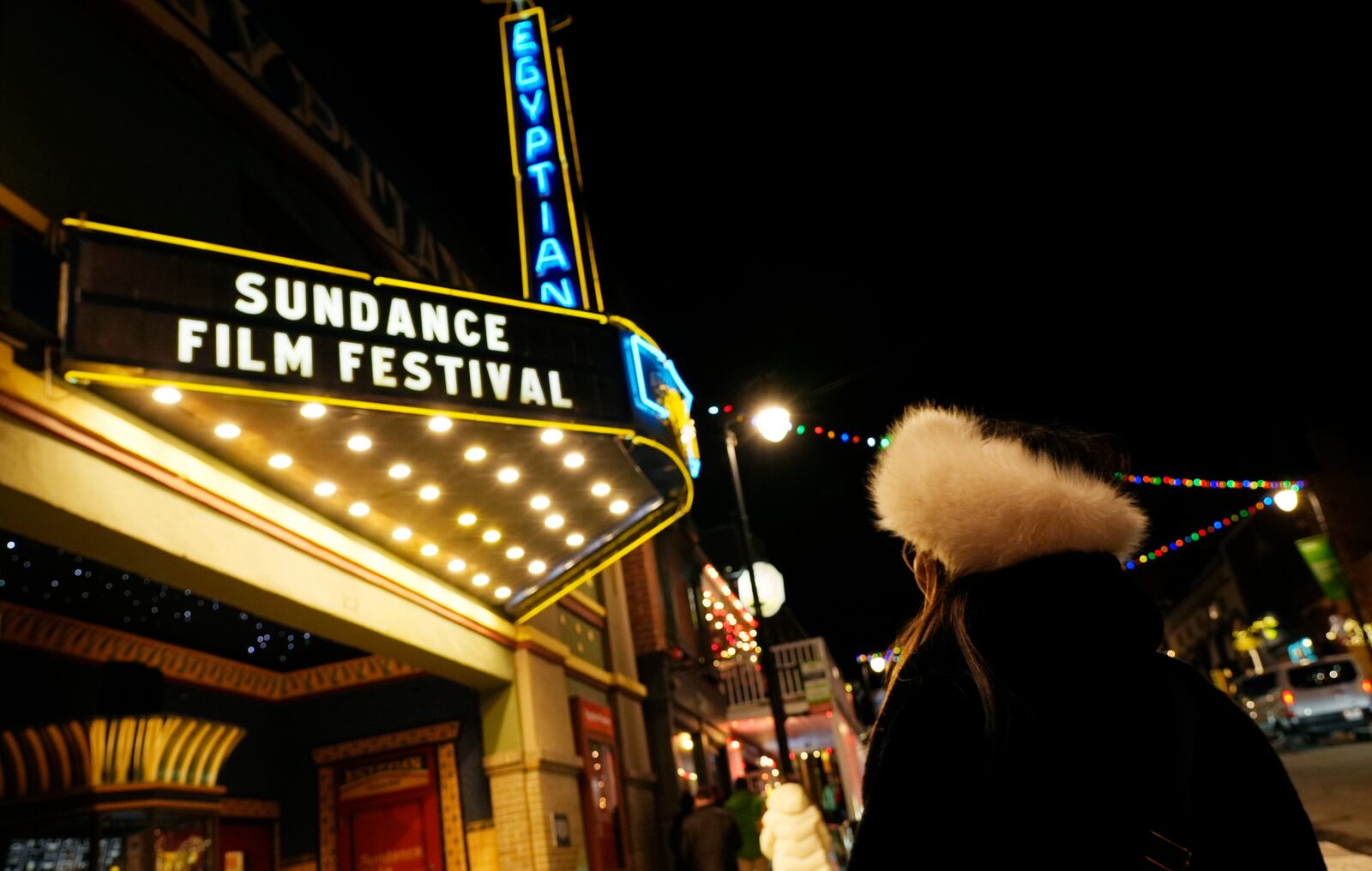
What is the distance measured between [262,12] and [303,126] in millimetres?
1194

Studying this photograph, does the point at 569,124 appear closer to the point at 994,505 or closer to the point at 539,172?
the point at 539,172

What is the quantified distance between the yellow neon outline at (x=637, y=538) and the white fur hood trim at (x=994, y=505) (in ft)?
18.8

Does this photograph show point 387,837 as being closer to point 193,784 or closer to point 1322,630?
point 193,784

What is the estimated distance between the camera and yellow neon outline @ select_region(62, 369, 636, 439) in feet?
16.4

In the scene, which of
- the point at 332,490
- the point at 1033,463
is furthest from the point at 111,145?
the point at 1033,463

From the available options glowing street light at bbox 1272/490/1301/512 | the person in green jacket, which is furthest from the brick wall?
glowing street light at bbox 1272/490/1301/512

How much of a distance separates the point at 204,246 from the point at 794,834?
7.67 metres

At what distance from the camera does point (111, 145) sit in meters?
6.32

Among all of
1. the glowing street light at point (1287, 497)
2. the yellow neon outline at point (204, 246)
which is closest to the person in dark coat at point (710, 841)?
the yellow neon outline at point (204, 246)

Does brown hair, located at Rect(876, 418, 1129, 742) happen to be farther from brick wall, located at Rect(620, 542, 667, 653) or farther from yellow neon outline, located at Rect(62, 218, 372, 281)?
brick wall, located at Rect(620, 542, 667, 653)

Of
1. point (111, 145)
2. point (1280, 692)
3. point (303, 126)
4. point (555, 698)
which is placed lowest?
point (1280, 692)

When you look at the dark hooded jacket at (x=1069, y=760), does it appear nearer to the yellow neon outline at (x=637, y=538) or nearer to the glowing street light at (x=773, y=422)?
the yellow neon outline at (x=637, y=538)

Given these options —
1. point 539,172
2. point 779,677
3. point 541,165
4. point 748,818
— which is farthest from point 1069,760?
point 779,677

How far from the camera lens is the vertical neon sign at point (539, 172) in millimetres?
9312
